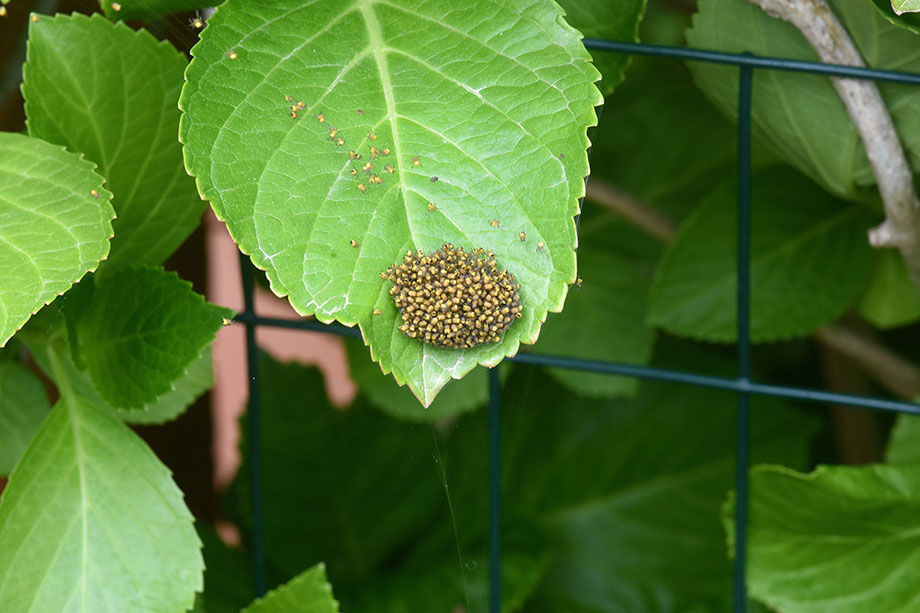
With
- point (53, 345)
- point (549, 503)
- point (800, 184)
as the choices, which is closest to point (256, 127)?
point (53, 345)

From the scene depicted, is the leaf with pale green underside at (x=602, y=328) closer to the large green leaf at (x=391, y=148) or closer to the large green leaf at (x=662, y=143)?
the large green leaf at (x=662, y=143)

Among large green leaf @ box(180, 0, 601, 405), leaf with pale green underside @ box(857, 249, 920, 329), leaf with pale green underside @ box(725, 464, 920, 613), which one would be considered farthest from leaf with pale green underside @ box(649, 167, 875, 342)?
large green leaf @ box(180, 0, 601, 405)

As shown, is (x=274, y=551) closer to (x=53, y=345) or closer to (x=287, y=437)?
(x=287, y=437)

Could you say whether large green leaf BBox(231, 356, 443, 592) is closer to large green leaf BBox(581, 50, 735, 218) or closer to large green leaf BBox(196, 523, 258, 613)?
large green leaf BBox(196, 523, 258, 613)

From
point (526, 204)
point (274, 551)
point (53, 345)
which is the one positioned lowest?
point (274, 551)

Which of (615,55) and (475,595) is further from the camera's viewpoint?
(475,595)

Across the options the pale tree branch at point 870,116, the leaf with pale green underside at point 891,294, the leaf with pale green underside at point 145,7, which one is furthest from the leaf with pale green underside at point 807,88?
the leaf with pale green underside at point 145,7
